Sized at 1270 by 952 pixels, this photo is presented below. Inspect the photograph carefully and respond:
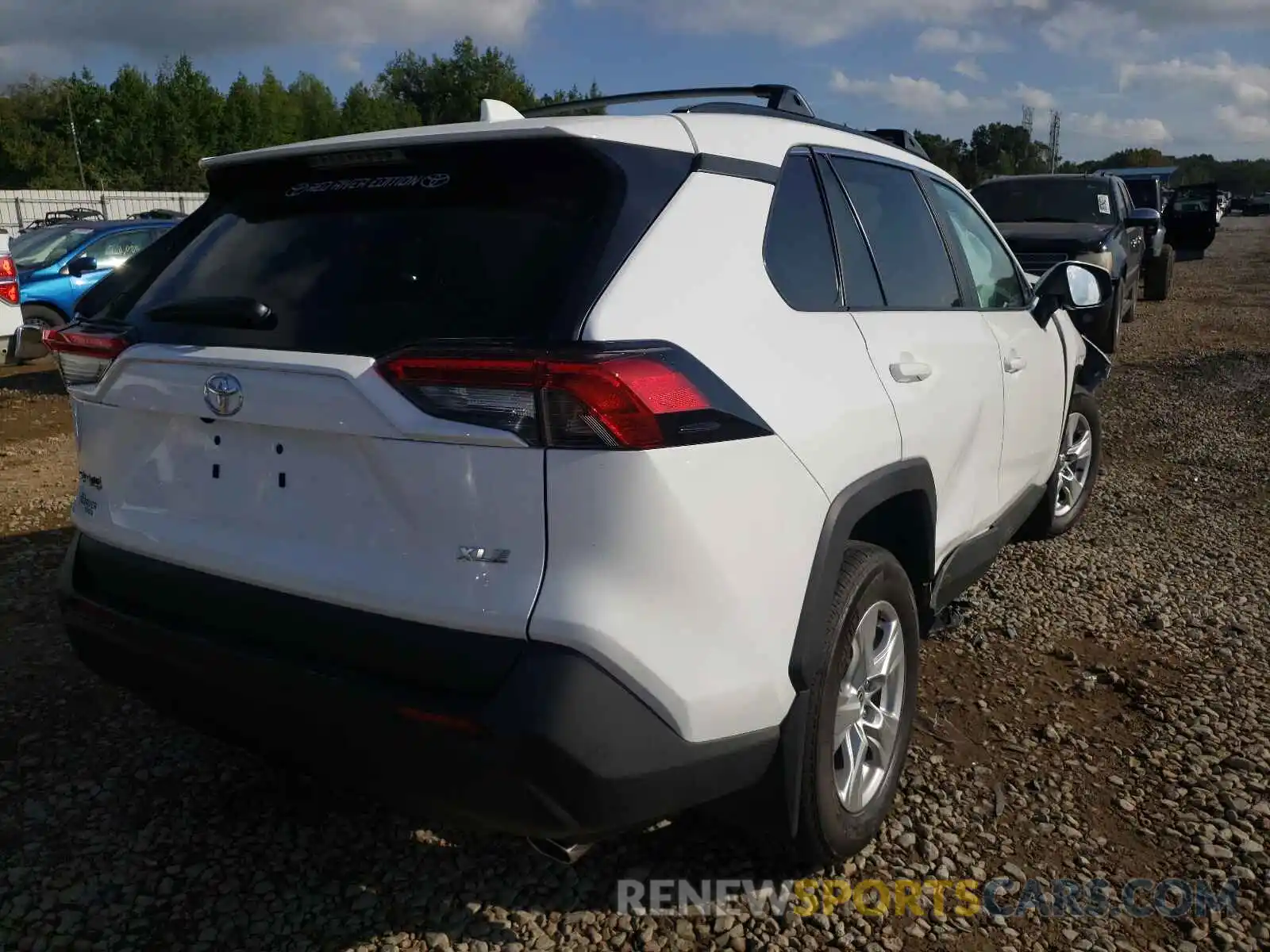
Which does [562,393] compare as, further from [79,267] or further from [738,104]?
[79,267]

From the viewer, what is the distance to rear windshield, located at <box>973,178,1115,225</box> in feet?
35.7

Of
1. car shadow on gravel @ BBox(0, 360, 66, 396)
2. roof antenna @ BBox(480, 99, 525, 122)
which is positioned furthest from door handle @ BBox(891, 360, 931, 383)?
car shadow on gravel @ BBox(0, 360, 66, 396)

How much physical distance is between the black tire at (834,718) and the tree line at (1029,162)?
25.7m

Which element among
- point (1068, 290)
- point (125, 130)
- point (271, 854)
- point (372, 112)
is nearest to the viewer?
point (271, 854)

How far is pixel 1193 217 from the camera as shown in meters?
23.2

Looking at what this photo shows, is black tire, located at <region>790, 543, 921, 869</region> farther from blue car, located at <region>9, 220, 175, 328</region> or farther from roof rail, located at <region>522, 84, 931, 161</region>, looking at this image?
blue car, located at <region>9, 220, 175, 328</region>

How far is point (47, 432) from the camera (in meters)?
8.00

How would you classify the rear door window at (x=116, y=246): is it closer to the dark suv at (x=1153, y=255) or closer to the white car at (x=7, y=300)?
the white car at (x=7, y=300)

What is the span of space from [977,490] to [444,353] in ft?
7.07

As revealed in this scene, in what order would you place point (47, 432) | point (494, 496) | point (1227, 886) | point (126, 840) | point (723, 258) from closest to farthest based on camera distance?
point (494, 496) → point (723, 258) → point (1227, 886) → point (126, 840) → point (47, 432)

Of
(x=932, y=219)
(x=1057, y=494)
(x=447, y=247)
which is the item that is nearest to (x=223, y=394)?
(x=447, y=247)

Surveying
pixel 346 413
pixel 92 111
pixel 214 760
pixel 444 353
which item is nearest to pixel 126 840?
pixel 214 760

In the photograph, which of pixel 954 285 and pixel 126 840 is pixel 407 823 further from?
pixel 954 285

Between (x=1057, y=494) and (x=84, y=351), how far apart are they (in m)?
4.27
